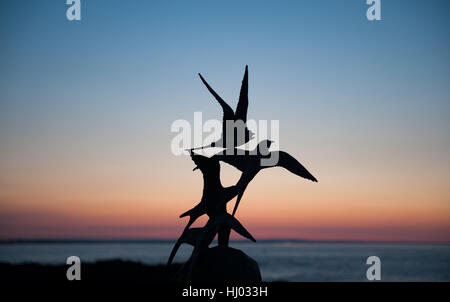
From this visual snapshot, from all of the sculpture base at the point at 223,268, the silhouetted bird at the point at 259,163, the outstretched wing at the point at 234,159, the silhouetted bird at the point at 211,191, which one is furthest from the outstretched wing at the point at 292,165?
the sculpture base at the point at 223,268

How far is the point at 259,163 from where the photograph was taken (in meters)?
7.75

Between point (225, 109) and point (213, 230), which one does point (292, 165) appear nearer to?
point (225, 109)

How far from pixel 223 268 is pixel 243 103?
8.87 feet

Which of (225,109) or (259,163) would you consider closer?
(259,163)

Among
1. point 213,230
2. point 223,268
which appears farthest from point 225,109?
point 223,268

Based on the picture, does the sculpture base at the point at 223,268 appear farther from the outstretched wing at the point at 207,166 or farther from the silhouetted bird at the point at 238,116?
the silhouetted bird at the point at 238,116

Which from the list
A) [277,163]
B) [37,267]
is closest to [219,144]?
[277,163]

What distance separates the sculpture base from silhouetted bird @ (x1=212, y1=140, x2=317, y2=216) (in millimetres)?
722

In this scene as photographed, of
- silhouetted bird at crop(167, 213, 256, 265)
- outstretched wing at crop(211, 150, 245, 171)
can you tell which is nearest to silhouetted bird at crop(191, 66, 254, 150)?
outstretched wing at crop(211, 150, 245, 171)

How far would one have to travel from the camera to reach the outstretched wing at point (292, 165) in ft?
25.5
